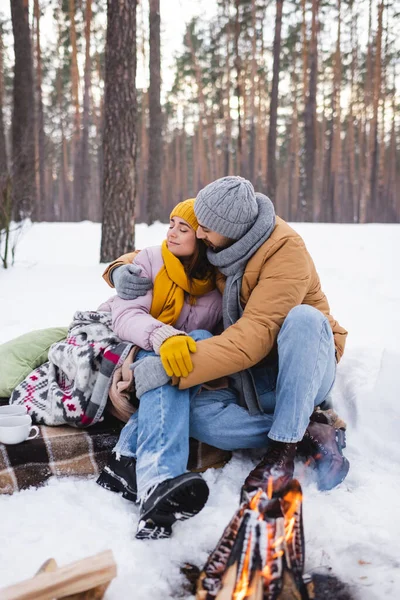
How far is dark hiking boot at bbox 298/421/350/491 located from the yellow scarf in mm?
843

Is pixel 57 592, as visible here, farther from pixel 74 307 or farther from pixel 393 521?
pixel 74 307

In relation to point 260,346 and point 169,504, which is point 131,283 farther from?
point 169,504

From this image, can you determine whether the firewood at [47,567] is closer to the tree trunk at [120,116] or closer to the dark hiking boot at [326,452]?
the dark hiking boot at [326,452]

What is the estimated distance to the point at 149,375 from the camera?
2.15 metres

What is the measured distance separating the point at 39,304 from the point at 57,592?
4.17 m

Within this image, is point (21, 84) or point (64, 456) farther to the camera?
point (21, 84)

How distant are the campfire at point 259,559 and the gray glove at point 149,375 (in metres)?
0.66

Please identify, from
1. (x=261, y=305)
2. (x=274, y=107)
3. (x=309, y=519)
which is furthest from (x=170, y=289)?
(x=274, y=107)

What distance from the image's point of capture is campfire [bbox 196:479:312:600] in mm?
1466

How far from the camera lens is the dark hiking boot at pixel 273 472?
1864mm

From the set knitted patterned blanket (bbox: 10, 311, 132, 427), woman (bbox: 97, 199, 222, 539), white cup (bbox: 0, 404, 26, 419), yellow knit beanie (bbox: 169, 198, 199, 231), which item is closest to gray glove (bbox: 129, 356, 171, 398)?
woman (bbox: 97, 199, 222, 539)

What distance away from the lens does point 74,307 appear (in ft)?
16.7

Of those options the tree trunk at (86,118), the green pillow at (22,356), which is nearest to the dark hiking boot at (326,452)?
the green pillow at (22,356)

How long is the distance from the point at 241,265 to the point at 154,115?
10.6m
